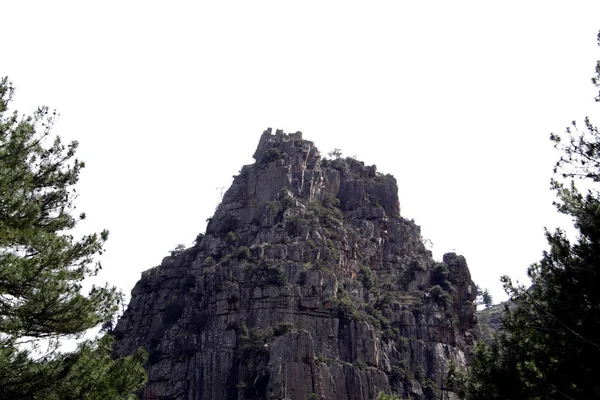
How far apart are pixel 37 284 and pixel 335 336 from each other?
63248 millimetres

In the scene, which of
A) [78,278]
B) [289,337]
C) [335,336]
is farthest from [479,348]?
[335,336]

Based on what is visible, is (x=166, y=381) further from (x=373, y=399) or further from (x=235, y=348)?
(x=373, y=399)

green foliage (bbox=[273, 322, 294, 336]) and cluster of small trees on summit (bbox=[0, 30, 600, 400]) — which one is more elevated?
green foliage (bbox=[273, 322, 294, 336])

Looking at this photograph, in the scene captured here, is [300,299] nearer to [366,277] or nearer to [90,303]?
[366,277]

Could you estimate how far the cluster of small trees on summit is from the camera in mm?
18688

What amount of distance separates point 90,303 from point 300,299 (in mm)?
62341

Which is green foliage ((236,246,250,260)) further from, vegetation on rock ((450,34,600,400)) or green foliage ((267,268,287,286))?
vegetation on rock ((450,34,600,400))

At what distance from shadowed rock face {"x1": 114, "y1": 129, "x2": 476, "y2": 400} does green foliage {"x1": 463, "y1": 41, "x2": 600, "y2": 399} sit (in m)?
52.6

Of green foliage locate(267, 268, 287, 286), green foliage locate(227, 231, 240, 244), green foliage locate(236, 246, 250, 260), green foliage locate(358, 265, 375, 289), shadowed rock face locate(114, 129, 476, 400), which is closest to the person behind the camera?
shadowed rock face locate(114, 129, 476, 400)

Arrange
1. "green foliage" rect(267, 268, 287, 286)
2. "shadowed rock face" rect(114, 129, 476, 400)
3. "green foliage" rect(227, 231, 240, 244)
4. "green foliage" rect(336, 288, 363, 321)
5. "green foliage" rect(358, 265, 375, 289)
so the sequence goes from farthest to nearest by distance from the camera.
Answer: "green foliage" rect(358, 265, 375, 289) → "green foliage" rect(227, 231, 240, 244) → "green foliage" rect(267, 268, 287, 286) → "green foliage" rect(336, 288, 363, 321) → "shadowed rock face" rect(114, 129, 476, 400)

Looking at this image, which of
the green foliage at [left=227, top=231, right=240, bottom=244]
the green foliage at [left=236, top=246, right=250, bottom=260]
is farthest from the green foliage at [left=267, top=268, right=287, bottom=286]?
the green foliage at [left=227, top=231, right=240, bottom=244]

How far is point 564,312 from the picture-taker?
19.0 meters

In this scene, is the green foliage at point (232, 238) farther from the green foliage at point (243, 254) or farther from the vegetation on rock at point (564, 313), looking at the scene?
the vegetation on rock at point (564, 313)

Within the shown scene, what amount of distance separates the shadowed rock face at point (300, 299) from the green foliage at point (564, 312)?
52643 mm
